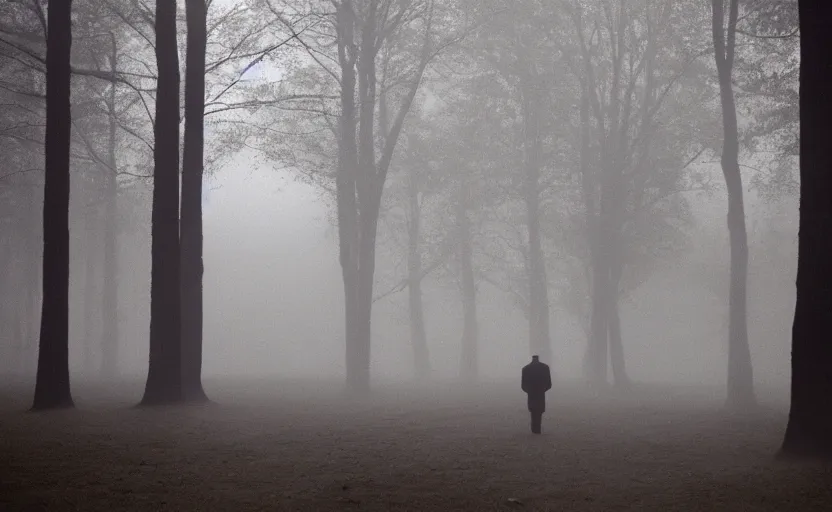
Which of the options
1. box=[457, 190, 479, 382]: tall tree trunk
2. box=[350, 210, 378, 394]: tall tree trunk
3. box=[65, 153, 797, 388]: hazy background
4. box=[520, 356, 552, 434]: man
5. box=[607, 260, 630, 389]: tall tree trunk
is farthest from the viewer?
box=[65, 153, 797, 388]: hazy background

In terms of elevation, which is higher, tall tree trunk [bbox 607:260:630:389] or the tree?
the tree

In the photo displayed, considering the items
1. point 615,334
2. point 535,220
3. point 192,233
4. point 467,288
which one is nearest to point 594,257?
point 615,334

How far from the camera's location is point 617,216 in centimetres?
2620

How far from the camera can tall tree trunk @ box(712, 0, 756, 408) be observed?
18906 mm

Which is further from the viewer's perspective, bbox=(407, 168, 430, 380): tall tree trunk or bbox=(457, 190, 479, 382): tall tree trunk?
bbox=(457, 190, 479, 382): tall tree trunk

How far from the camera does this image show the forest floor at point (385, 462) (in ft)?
22.8

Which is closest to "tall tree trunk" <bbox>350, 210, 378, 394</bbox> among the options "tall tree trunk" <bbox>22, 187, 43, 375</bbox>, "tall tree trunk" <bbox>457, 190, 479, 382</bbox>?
"tall tree trunk" <bbox>457, 190, 479, 382</bbox>

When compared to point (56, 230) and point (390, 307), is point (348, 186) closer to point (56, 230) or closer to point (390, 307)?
point (56, 230)

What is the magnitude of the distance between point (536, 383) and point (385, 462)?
3.90 m

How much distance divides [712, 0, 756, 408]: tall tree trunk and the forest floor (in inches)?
120

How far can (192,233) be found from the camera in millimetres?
15977

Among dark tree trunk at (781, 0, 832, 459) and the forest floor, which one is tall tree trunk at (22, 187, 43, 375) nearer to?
the forest floor

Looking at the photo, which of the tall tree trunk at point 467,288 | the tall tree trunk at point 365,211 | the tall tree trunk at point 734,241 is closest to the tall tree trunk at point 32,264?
the tall tree trunk at point 365,211

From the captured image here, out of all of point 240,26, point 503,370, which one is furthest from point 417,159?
point 503,370
